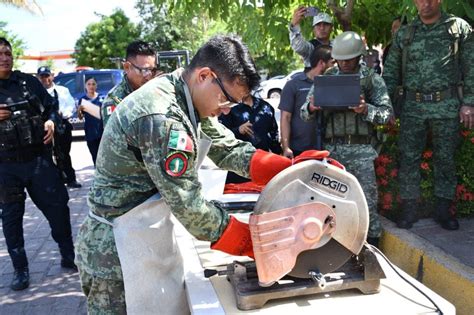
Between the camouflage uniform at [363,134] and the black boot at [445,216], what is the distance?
0.45 m

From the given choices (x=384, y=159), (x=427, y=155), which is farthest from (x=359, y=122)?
(x=427, y=155)

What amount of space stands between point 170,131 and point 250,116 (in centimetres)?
258

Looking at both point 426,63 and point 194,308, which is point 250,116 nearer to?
point 426,63

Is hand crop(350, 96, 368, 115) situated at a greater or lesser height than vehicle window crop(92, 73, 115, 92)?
lesser

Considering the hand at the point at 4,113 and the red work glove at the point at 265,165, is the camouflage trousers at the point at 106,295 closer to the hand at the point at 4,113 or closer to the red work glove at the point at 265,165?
the red work glove at the point at 265,165

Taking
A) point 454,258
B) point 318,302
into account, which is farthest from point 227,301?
point 454,258

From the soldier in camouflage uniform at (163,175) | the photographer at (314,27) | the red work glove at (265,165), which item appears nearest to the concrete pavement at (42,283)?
the soldier in camouflage uniform at (163,175)

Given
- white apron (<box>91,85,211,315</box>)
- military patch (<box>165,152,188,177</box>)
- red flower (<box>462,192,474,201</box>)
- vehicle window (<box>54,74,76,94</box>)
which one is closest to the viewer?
military patch (<box>165,152,188,177</box>)

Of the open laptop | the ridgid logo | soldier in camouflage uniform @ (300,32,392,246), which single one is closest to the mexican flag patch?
the ridgid logo

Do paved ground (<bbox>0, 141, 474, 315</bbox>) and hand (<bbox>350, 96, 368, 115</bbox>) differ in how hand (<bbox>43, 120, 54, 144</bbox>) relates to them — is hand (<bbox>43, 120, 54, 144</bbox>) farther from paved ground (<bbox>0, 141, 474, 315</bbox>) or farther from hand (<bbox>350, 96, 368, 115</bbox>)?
hand (<bbox>350, 96, 368, 115</bbox>)

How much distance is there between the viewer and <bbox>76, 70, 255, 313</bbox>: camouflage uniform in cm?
148

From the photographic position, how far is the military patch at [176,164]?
1451 mm

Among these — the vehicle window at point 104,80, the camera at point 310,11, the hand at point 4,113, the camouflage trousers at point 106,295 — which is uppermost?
the camera at point 310,11

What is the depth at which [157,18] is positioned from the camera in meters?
24.0
